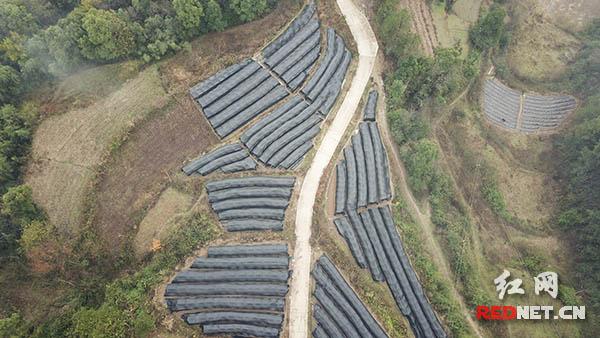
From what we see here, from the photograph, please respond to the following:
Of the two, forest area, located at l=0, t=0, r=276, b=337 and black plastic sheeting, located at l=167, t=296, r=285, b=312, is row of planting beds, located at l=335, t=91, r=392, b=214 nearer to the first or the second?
black plastic sheeting, located at l=167, t=296, r=285, b=312

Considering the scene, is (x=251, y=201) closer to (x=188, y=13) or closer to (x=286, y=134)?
(x=286, y=134)

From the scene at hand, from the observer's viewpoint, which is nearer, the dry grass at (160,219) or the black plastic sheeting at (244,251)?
the black plastic sheeting at (244,251)

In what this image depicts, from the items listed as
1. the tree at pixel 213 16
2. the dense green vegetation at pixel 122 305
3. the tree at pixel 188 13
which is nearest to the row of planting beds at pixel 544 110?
the tree at pixel 213 16

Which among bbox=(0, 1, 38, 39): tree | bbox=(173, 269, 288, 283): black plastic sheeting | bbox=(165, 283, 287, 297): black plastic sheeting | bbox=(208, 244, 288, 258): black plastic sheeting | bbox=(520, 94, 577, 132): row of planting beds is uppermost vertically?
bbox=(520, 94, 577, 132): row of planting beds

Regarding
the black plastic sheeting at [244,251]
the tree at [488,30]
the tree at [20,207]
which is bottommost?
the black plastic sheeting at [244,251]

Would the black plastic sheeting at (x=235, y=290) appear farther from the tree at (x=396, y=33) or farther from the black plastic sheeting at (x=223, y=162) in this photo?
the tree at (x=396, y=33)

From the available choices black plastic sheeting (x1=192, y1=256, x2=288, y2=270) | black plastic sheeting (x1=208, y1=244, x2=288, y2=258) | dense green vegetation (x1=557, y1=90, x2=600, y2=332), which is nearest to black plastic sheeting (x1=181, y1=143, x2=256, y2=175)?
black plastic sheeting (x1=208, y1=244, x2=288, y2=258)

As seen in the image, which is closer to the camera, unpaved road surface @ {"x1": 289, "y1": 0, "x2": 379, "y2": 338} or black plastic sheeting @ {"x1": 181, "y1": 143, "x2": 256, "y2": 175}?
unpaved road surface @ {"x1": 289, "y1": 0, "x2": 379, "y2": 338}
